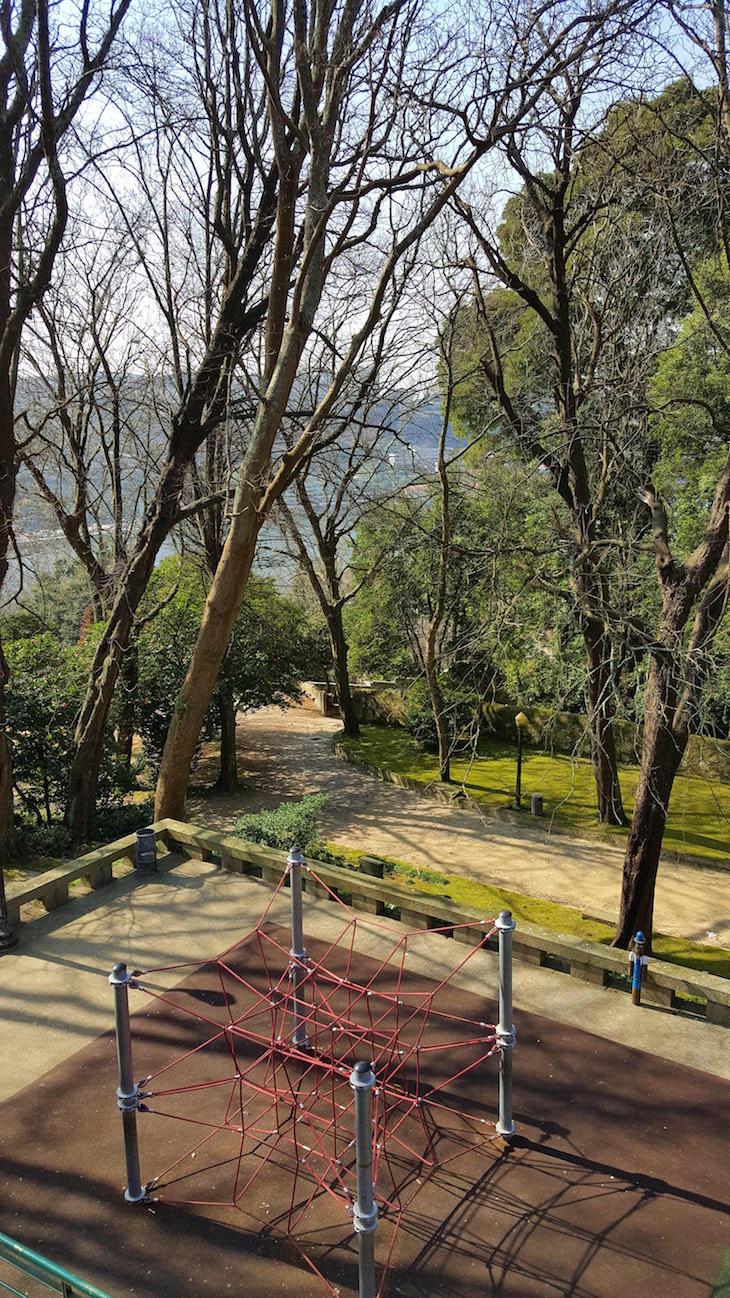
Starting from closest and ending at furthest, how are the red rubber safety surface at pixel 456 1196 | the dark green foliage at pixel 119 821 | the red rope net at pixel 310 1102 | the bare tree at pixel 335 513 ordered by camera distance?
the red rubber safety surface at pixel 456 1196
the red rope net at pixel 310 1102
the dark green foliage at pixel 119 821
the bare tree at pixel 335 513

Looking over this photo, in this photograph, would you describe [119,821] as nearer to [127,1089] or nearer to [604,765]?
[604,765]

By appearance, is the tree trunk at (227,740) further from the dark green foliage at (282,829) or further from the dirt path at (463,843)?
the dark green foliage at (282,829)

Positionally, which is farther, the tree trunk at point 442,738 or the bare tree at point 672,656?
the tree trunk at point 442,738

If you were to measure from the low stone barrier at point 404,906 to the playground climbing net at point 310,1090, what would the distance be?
289mm

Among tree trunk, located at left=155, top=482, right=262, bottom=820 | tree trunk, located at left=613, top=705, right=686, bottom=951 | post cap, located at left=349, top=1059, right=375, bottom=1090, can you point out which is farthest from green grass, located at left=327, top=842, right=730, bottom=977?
post cap, located at left=349, top=1059, right=375, bottom=1090

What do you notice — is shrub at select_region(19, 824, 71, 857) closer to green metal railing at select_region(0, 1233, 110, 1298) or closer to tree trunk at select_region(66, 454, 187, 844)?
tree trunk at select_region(66, 454, 187, 844)

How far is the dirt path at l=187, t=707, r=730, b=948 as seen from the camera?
12422 millimetres

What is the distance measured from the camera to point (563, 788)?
59.1ft

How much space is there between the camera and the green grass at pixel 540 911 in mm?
10227

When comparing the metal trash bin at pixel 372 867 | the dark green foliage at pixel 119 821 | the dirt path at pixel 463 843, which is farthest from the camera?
the dark green foliage at pixel 119 821

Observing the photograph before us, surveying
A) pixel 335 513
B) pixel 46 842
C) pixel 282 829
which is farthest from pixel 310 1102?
pixel 335 513

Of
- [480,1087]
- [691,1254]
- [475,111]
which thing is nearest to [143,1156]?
[480,1087]

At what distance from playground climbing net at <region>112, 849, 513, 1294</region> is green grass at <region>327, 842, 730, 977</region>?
3.11 m

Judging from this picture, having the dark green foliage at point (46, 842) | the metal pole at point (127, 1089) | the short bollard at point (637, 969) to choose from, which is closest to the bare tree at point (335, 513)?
the dark green foliage at point (46, 842)
